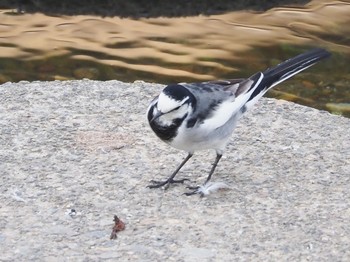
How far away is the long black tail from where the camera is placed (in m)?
5.19

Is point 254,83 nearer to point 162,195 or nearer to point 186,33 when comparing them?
point 162,195

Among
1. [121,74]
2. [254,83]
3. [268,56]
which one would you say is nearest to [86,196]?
[254,83]

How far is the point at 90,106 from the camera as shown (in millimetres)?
6262

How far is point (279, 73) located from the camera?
5.31 metres

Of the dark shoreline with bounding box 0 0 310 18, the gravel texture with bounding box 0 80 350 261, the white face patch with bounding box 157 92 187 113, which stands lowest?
the dark shoreline with bounding box 0 0 310 18

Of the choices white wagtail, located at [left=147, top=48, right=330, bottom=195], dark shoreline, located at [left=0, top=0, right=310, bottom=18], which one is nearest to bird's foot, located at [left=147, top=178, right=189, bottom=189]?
white wagtail, located at [left=147, top=48, right=330, bottom=195]

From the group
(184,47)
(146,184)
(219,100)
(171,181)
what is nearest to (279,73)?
(219,100)

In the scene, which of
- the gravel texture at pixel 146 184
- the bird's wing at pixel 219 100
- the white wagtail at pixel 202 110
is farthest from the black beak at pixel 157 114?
the gravel texture at pixel 146 184

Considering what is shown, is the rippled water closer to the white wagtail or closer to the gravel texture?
the gravel texture

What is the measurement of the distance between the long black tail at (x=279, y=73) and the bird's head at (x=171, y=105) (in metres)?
0.49

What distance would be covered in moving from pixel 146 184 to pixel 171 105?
0.69m

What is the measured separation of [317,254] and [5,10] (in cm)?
532

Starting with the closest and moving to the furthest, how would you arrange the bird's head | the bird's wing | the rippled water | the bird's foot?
the bird's head
the bird's wing
the bird's foot
the rippled water

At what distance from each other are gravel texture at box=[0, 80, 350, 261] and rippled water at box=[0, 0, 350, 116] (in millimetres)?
1293
